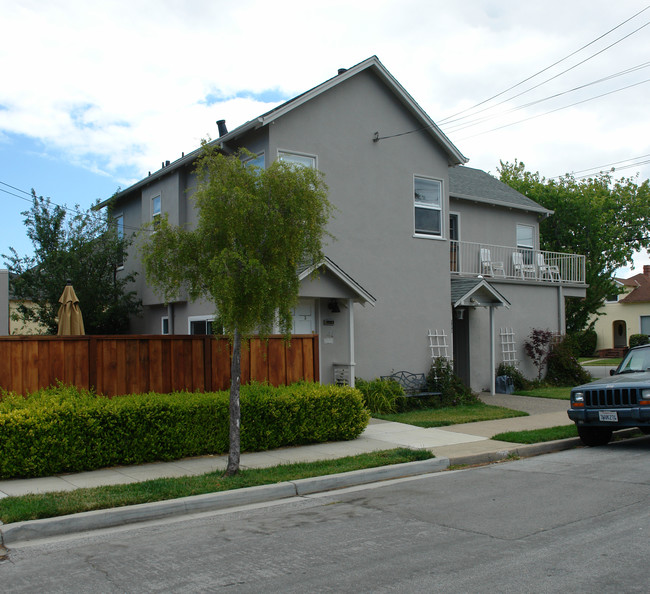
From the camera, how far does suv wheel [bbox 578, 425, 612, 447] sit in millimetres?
11297

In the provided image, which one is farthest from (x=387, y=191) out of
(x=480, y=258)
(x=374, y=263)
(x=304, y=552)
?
(x=304, y=552)

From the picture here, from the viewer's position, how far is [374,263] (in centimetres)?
1633

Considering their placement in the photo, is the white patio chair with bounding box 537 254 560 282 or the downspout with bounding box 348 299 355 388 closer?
the downspout with bounding box 348 299 355 388

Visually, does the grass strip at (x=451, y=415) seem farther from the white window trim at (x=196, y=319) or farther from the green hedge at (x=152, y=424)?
the white window trim at (x=196, y=319)

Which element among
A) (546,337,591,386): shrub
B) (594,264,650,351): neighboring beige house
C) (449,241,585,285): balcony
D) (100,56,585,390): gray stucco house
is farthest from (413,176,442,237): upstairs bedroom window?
(594,264,650,351): neighboring beige house

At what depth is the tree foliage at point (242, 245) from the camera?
27.0 feet

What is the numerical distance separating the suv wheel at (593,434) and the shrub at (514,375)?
8431mm

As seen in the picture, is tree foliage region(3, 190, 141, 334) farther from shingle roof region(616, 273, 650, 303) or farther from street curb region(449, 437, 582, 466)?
shingle roof region(616, 273, 650, 303)

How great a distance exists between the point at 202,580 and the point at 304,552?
3.35 ft

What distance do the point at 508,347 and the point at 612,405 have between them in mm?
9893

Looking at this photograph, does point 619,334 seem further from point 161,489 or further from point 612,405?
point 161,489

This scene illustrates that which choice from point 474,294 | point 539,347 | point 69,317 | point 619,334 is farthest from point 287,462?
point 619,334

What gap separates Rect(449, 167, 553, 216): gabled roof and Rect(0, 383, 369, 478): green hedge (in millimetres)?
11046

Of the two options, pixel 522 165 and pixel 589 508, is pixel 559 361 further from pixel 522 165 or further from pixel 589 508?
pixel 522 165
